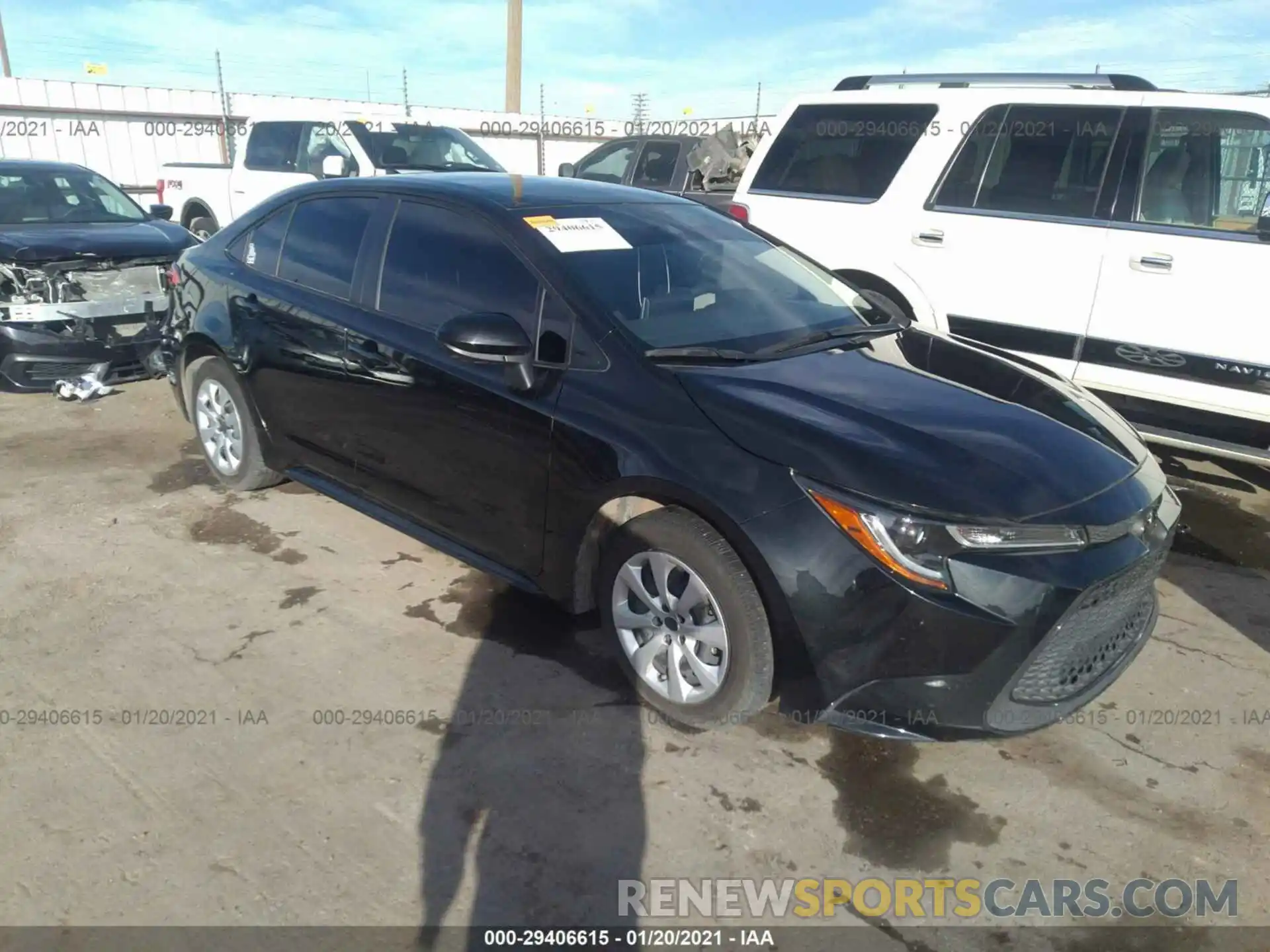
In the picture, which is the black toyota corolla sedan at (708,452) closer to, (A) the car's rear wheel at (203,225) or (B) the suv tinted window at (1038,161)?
(B) the suv tinted window at (1038,161)

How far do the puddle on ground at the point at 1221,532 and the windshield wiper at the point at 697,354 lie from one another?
2.47m

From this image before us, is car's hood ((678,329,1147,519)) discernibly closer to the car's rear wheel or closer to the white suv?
the white suv

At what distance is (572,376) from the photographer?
3107mm

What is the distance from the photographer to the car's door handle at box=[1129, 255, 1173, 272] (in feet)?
15.7

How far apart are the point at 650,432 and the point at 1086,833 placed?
1.71 m

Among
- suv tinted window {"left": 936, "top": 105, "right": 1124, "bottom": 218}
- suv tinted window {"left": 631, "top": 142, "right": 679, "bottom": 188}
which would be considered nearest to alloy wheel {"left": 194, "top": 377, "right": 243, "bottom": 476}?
suv tinted window {"left": 936, "top": 105, "right": 1124, "bottom": 218}

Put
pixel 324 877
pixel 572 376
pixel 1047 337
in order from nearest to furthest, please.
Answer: pixel 324 877 → pixel 572 376 → pixel 1047 337

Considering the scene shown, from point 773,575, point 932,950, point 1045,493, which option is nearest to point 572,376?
point 773,575

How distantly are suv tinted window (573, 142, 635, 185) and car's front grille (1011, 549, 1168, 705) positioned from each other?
839 centimetres

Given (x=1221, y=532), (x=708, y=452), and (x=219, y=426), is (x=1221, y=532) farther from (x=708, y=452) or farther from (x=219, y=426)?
(x=219, y=426)

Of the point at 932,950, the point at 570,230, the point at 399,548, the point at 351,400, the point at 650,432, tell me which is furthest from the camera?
the point at 399,548

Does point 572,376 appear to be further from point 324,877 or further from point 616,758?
point 324,877

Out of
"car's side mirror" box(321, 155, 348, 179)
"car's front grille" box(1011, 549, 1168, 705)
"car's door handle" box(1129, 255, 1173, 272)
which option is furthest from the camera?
"car's side mirror" box(321, 155, 348, 179)

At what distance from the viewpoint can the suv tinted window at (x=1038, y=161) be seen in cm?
512
